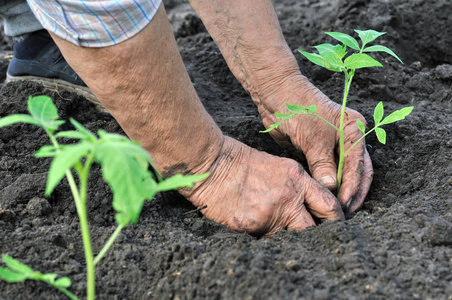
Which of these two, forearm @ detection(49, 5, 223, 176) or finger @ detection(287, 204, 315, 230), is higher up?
forearm @ detection(49, 5, 223, 176)

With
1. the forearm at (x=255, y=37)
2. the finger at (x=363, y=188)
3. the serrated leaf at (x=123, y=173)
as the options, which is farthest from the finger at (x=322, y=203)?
the serrated leaf at (x=123, y=173)

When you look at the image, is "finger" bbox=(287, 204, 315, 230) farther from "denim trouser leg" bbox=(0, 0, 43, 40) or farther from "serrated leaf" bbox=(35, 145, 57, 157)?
"denim trouser leg" bbox=(0, 0, 43, 40)

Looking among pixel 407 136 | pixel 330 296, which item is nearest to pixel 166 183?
pixel 330 296

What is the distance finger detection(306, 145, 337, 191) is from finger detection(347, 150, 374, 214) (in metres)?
0.10

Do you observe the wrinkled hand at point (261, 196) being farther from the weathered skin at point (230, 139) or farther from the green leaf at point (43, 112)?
the green leaf at point (43, 112)

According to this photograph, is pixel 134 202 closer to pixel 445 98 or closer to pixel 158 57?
pixel 158 57

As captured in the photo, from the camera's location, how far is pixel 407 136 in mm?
2266

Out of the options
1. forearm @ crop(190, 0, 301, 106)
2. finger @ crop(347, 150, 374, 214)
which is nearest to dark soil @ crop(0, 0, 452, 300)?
finger @ crop(347, 150, 374, 214)

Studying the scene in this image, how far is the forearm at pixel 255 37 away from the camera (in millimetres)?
2188

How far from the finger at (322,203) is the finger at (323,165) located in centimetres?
9

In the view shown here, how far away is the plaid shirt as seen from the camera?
1.49 m

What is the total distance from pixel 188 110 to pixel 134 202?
83 cm

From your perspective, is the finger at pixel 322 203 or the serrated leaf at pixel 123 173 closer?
the serrated leaf at pixel 123 173

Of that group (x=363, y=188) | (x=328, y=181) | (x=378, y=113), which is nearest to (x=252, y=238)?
(x=328, y=181)
